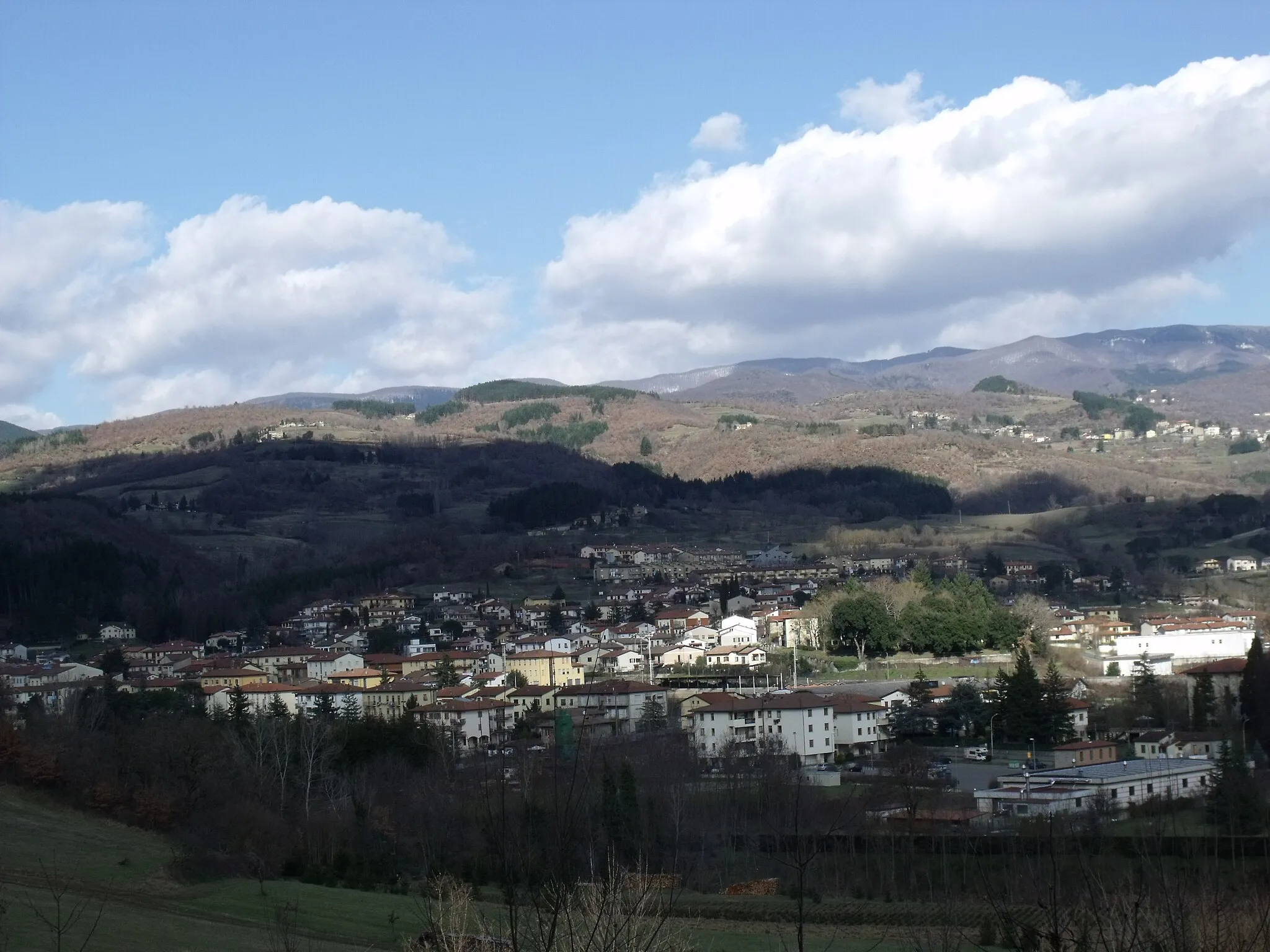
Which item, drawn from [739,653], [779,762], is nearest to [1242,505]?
[739,653]

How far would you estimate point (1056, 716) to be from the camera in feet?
104

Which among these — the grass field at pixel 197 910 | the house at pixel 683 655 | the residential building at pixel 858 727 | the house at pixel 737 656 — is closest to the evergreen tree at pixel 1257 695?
the residential building at pixel 858 727

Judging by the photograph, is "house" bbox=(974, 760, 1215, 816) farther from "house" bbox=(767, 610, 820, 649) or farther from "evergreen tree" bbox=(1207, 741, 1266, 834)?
"house" bbox=(767, 610, 820, 649)

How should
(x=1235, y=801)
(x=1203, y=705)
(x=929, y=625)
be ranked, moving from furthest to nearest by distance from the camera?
(x=929, y=625), (x=1203, y=705), (x=1235, y=801)

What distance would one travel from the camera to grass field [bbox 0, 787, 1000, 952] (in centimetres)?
1577

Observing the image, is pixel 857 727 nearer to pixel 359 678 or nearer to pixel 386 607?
pixel 359 678

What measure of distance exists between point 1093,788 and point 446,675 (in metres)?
20.3

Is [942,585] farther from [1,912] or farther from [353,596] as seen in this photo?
[1,912]

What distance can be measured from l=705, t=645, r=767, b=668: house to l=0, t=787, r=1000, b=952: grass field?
2396 cm

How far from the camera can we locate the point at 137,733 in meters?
28.3

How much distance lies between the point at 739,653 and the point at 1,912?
32984 millimetres

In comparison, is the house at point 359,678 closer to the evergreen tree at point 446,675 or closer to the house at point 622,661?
the evergreen tree at point 446,675

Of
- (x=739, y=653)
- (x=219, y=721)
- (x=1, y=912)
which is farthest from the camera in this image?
(x=739, y=653)

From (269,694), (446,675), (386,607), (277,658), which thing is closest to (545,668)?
(446,675)
